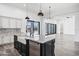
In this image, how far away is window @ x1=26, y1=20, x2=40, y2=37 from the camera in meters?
2.04

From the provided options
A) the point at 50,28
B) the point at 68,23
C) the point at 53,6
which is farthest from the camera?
the point at 68,23

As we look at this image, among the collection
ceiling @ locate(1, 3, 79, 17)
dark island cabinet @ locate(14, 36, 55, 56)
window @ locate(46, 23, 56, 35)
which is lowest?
dark island cabinet @ locate(14, 36, 55, 56)

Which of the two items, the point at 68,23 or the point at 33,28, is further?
the point at 68,23

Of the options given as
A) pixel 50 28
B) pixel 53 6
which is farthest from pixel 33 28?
pixel 53 6

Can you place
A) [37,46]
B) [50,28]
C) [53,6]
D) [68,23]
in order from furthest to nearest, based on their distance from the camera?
[68,23], [53,6], [50,28], [37,46]

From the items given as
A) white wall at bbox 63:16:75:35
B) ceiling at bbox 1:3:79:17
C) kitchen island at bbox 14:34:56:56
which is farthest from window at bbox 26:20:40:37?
white wall at bbox 63:16:75:35

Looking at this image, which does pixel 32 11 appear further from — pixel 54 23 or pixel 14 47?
pixel 14 47

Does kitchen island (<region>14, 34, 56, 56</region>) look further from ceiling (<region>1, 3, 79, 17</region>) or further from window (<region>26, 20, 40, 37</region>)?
ceiling (<region>1, 3, 79, 17</region>)

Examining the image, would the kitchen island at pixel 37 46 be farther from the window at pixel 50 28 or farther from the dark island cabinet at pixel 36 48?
the window at pixel 50 28

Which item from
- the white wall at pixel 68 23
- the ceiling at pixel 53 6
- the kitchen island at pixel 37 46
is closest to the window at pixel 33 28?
the kitchen island at pixel 37 46

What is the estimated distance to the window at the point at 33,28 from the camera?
2.04 m

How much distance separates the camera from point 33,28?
2.14 metres

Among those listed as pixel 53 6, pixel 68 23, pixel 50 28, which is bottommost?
pixel 50 28

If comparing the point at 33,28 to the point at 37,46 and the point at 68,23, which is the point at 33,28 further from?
the point at 68,23
